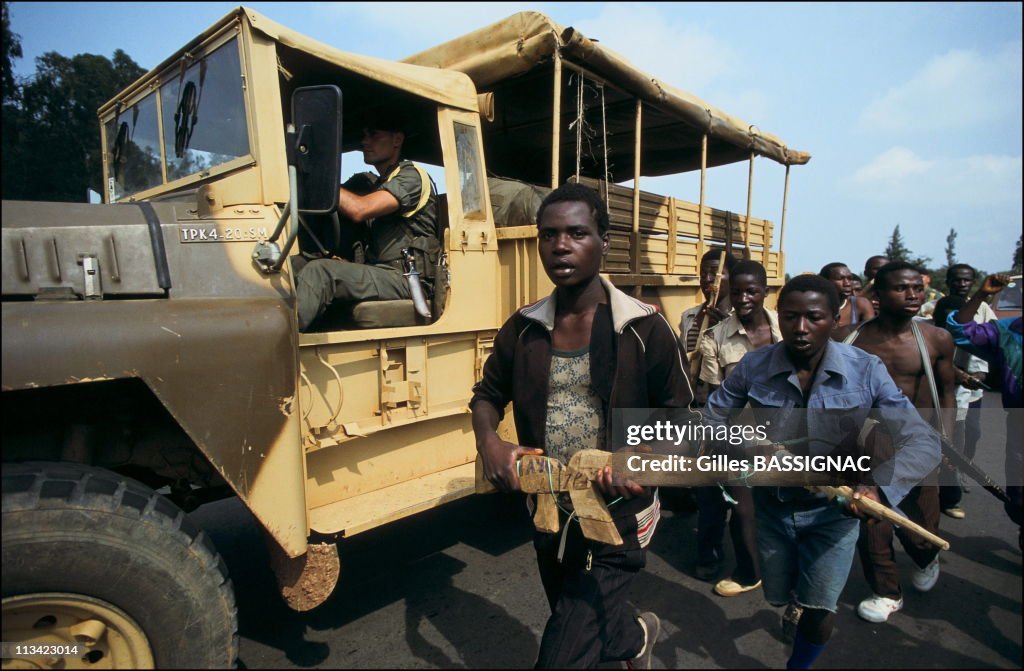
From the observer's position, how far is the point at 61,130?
119 inches

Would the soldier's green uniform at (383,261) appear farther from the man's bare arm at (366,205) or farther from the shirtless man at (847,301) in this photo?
the shirtless man at (847,301)

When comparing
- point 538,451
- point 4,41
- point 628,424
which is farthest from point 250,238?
point 628,424

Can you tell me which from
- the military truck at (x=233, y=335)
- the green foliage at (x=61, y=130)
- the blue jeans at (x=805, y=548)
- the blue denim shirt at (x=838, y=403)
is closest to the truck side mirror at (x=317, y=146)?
the military truck at (x=233, y=335)

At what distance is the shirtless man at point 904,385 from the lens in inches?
113

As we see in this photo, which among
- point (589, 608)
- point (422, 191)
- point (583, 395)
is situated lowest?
point (589, 608)

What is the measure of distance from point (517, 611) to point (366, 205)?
212 cm

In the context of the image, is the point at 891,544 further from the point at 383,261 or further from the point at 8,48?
the point at 8,48

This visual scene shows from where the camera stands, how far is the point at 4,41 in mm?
1633

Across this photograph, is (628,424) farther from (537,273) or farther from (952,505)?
(952,505)

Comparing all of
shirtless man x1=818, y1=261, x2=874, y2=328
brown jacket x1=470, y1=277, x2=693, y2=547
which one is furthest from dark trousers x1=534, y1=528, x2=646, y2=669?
shirtless man x1=818, y1=261, x2=874, y2=328

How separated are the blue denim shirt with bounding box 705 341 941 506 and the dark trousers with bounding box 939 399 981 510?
202cm

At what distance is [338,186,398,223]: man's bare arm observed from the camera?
8.67 ft

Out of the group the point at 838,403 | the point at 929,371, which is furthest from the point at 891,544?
the point at 838,403

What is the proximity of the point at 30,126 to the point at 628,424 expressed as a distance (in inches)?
116
